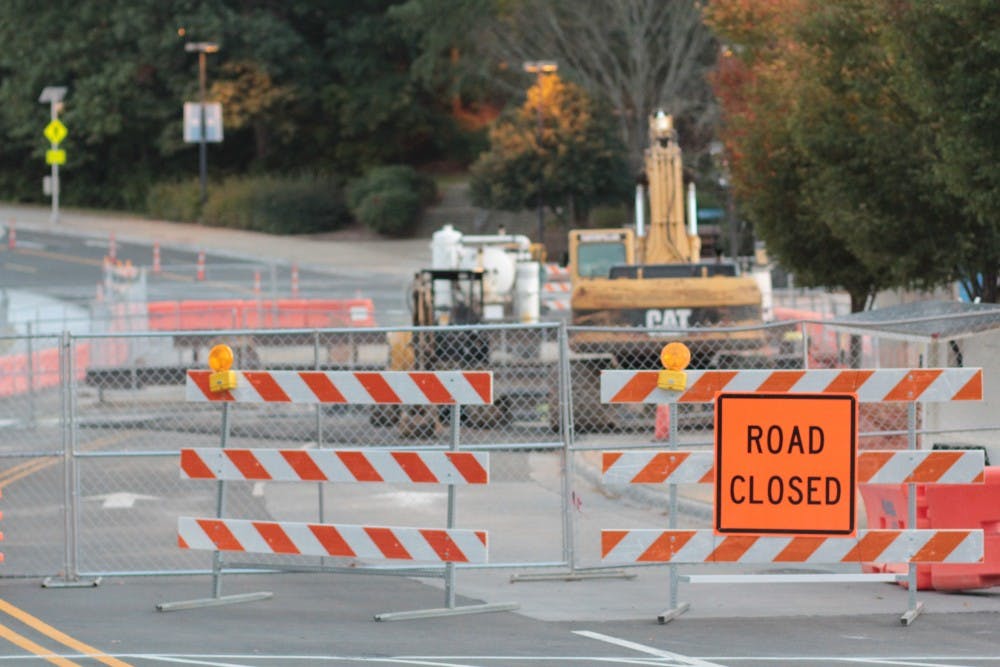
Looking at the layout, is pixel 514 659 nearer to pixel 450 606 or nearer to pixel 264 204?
pixel 450 606

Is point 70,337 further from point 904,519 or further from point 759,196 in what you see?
point 759,196

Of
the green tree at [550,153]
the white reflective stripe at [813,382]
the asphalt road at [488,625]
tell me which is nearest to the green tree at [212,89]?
the green tree at [550,153]

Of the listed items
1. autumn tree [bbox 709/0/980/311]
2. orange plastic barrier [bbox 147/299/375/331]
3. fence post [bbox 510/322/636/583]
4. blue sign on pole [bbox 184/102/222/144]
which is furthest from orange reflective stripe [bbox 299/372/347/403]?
blue sign on pole [bbox 184/102/222/144]

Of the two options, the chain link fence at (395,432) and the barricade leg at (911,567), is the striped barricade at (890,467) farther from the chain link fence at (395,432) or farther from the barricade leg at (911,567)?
the chain link fence at (395,432)

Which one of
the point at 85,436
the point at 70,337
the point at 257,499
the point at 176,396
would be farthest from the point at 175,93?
the point at 70,337

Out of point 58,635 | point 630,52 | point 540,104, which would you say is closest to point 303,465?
point 58,635

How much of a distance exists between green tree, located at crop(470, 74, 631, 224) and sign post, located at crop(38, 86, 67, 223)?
1492cm

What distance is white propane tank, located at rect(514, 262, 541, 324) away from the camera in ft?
98.7

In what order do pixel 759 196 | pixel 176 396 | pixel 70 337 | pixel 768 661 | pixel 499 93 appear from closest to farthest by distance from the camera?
1. pixel 768 661
2. pixel 70 337
3. pixel 759 196
4. pixel 176 396
5. pixel 499 93

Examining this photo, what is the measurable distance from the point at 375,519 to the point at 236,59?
55165 millimetres

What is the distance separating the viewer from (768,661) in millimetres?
10625

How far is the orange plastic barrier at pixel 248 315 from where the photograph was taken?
36.2 m

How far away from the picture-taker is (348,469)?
487 inches

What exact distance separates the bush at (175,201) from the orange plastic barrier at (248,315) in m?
31.6
